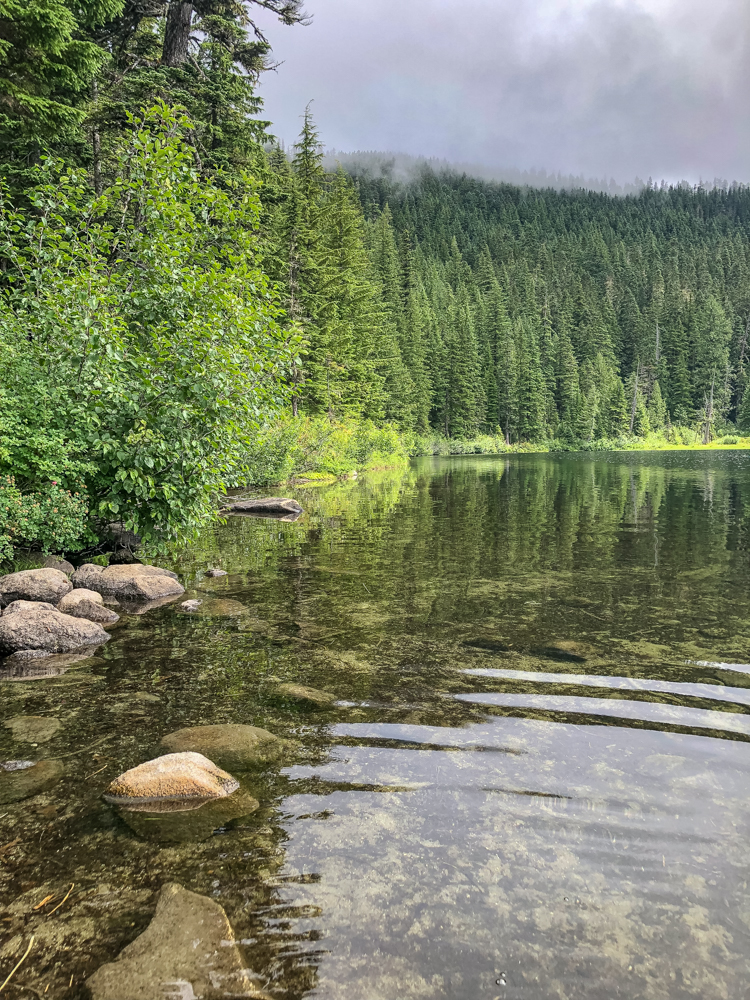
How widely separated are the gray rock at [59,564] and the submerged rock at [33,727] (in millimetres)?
4163

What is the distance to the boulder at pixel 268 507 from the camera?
1906 centimetres

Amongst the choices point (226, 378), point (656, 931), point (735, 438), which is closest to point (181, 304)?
point (226, 378)

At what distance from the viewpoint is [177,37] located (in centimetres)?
1636

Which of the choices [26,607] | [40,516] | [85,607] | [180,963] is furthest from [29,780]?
[40,516]

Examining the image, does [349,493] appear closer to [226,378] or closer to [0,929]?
[226,378]

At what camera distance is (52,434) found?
7.73 m

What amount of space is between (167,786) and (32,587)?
4.89 m

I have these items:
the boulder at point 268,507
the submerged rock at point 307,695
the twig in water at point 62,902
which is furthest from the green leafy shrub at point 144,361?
the boulder at point 268,507

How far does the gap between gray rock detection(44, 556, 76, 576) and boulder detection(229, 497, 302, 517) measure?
10.00 metres

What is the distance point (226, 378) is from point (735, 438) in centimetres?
8591

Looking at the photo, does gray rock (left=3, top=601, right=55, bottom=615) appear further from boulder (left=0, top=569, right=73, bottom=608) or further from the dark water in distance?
the dark water in distance

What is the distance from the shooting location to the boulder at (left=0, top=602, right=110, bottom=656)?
Result: 6.36 m

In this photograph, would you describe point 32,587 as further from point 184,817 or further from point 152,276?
point 184,817

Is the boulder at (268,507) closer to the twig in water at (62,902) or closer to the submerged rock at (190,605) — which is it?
the submerged rock at (190,605)
